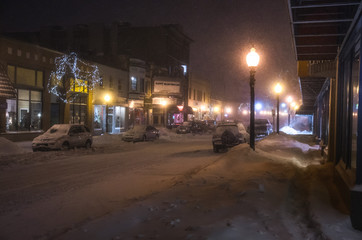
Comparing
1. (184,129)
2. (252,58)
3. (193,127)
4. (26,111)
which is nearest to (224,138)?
(252,58)

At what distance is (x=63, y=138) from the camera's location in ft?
68.4

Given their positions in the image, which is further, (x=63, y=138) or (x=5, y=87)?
(x=5, y=87)

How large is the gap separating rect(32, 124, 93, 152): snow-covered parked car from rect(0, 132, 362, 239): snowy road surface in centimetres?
771

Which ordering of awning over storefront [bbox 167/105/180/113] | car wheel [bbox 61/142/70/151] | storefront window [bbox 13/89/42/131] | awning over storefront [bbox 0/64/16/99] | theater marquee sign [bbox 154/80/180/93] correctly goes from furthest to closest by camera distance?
awning over storefront [bbox 167/105/180/113] < theater marquee sign [bbox 154/80/180/93] < storefront window [bbox 13/89/42/131] < awning over storefront [bbox 0/64/16/99] < car wheel [bbox 61/142/70/151]

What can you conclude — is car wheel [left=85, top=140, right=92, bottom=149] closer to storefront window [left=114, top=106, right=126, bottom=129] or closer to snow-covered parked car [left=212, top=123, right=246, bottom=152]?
snow-covered parked car [left=212, top=123, right=246, bottom=152]

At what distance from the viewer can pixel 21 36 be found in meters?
57.5

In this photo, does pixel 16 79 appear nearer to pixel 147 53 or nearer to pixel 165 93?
pixel 165 93

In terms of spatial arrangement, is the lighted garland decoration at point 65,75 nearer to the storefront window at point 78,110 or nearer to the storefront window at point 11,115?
the storefront window at point 78,110

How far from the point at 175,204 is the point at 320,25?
4.97 meters

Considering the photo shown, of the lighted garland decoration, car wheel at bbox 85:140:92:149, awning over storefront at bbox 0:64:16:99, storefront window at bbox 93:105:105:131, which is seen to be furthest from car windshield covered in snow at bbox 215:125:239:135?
storefront window at bbox 93:105:105:131

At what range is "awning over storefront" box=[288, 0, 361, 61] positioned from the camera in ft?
22.5

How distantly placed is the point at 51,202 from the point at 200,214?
11.6 ft

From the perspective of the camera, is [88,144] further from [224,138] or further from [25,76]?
[25,76]

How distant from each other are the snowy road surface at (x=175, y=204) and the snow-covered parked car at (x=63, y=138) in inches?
303
